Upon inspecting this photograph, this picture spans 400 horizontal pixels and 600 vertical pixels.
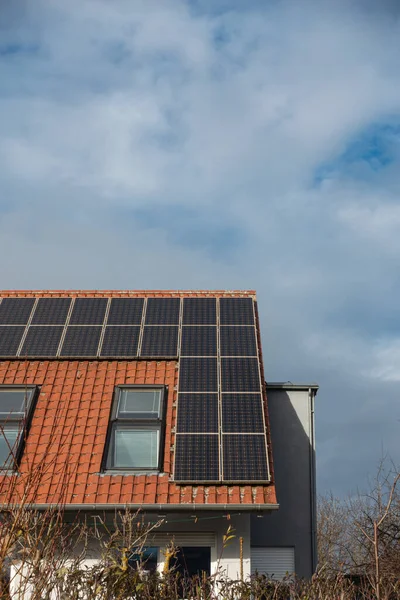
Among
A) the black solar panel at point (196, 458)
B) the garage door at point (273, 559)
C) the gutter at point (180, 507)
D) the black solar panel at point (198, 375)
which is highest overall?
the black solar panel at point (198, 375)

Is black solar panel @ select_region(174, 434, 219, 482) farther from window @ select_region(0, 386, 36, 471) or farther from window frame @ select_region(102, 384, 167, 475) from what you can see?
window @ select_region(0, 386, 36, 471)

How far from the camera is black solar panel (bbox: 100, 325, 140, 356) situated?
1580cm

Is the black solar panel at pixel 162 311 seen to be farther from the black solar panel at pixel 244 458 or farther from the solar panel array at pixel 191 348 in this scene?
the black solar panel at pixel 244 458

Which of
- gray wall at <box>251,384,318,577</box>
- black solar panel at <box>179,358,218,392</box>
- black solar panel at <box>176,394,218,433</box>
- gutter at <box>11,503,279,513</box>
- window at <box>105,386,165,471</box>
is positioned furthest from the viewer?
gray wall at <box>251,384,318,577</box>

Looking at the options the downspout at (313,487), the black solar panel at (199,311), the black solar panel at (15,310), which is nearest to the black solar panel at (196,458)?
the downspout at (313,487)

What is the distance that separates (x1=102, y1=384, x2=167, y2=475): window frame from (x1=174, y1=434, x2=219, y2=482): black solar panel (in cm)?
45

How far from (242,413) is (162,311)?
14.8ft

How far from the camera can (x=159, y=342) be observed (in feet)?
52.8

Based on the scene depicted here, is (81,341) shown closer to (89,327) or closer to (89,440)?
(89,327)

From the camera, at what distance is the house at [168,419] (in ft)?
41.1

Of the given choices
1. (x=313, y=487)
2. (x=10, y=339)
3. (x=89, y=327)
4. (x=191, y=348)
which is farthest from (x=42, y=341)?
(x=313, y=487)

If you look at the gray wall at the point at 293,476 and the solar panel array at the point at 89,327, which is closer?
the gray wall at the point at 293,476

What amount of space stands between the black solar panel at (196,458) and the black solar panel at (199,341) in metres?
2.81

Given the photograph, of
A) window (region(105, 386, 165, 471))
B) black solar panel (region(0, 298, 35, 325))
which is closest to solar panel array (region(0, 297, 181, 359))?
black solar panel (region(0, 298, 35, 325))
